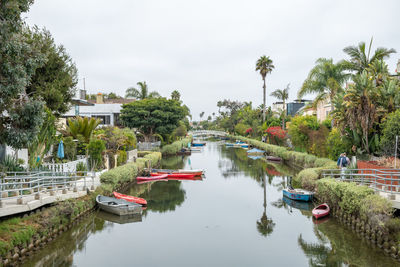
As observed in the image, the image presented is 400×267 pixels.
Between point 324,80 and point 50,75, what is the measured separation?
2931 centimetres

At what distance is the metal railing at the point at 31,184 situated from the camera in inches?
551

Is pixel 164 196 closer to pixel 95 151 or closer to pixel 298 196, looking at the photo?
pixel 95 151

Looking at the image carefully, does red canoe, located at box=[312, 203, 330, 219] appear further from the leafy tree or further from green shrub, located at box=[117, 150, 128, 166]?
green shrub, located at box=[117, 150, 128, 166]

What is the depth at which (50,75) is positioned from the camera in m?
22.8

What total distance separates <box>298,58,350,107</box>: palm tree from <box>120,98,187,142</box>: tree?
2352cm

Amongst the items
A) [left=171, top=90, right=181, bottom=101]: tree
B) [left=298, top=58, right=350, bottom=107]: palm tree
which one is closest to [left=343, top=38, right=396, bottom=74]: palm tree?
[left=298, top=58, right=350, bottom=107]: palm tree

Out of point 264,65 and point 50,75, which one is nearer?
point 50,75

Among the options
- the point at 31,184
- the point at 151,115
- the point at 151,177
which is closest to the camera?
the point at 31,184

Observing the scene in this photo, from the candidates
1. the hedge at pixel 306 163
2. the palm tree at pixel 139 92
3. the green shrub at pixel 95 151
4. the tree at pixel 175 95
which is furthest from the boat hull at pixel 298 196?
the tree at pixel 175 95

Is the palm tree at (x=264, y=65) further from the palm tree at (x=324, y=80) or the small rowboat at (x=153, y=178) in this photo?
the small rowboat at (x=153, y=178)

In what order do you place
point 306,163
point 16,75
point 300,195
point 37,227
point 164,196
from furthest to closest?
point 306,163, point 164,196, point 300,195, point 37,227, point 16,75

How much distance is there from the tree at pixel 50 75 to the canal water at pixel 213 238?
8.43 metres

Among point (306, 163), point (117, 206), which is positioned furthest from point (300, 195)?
point (117, 206)

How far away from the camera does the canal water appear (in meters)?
14.1
